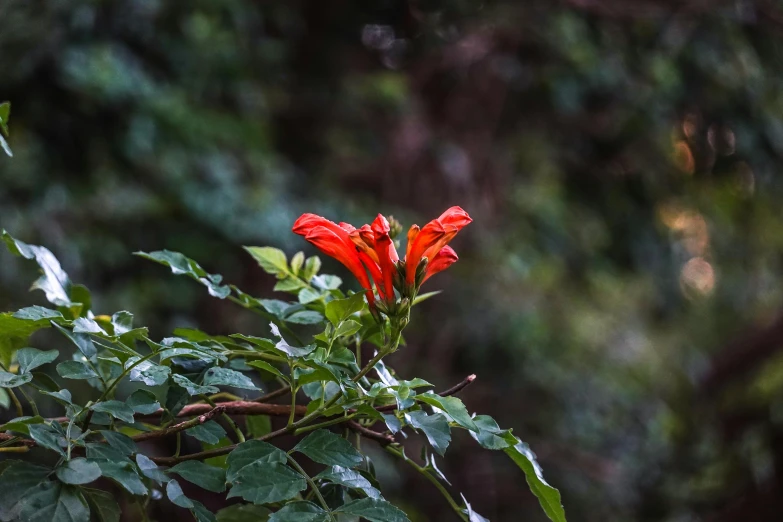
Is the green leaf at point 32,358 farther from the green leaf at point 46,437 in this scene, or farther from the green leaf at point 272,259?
the green leaf at point 272,259

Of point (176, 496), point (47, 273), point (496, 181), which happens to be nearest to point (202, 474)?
point (176, 496)

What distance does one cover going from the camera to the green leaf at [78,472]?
44cm

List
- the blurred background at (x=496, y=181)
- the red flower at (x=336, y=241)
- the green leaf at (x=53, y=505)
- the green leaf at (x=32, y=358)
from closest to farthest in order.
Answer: the green leaf at (x=53, y=505) < the green leaf at (x=32, y=358) < the red flower at (x=336, y=241) < the blurred background at (x=496, y=181)

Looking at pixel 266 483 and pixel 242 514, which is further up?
pixel 266 483

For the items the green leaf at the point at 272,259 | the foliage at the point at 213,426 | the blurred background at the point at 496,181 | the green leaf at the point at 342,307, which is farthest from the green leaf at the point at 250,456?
the blurred background at the point at 496,181

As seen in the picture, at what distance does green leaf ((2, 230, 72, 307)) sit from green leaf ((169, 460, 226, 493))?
20 centimetres

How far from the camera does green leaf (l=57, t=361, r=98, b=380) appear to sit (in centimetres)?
53

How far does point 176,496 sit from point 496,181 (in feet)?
8.79

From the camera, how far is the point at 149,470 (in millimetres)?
486

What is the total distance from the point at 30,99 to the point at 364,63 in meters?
1.35

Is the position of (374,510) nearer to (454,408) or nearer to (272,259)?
(454,408)

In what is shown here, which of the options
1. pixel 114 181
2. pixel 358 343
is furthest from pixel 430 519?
pixel 358 343

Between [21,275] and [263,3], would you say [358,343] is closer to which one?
[21,275]

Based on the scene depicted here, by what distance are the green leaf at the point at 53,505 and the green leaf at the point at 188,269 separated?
→ 0.69 ft
